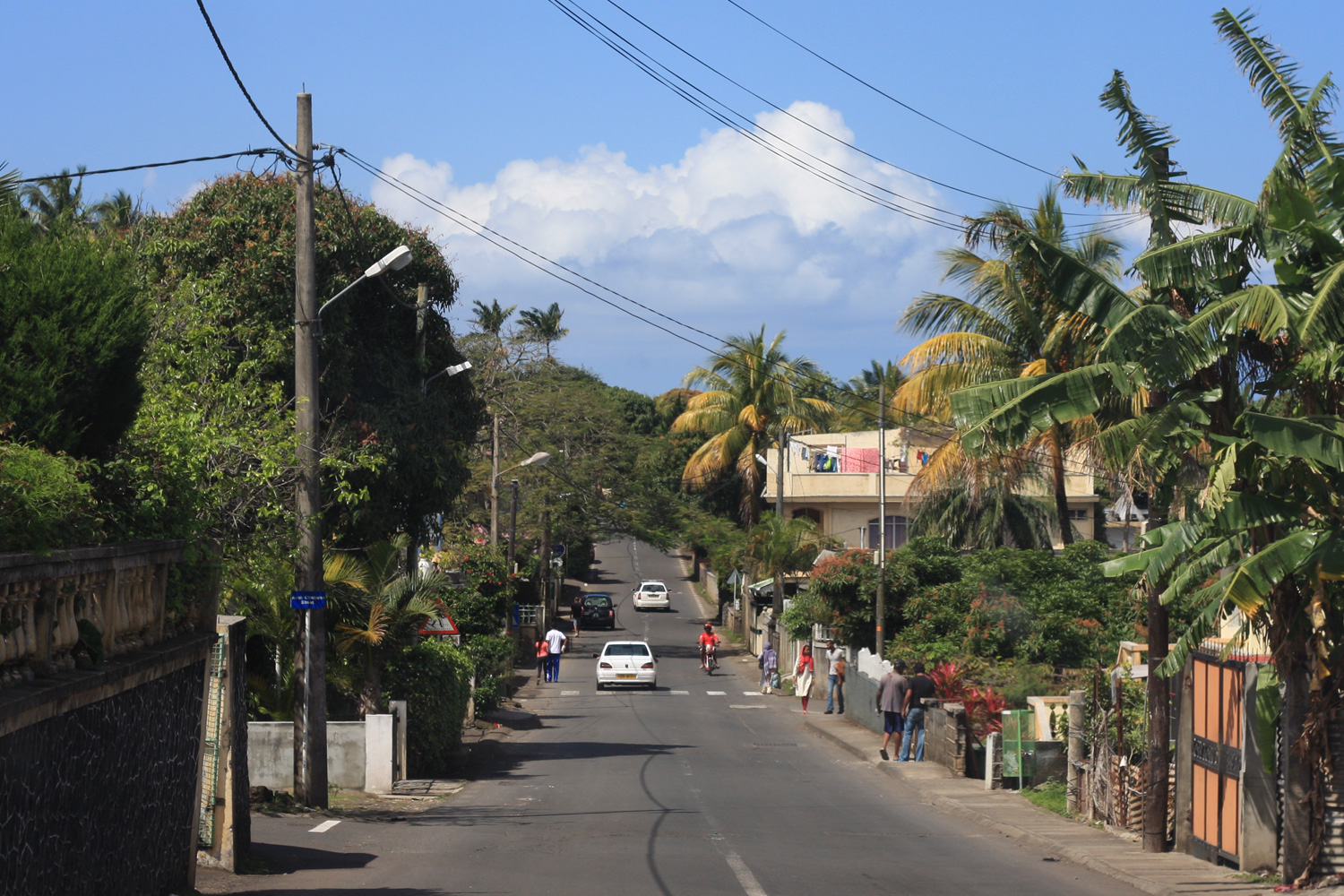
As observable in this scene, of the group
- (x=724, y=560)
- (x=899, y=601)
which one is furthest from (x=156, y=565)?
(x=724, y=560)

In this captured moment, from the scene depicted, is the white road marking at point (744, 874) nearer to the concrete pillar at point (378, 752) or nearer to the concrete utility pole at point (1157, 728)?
the concrete utility pole at point (1157, 728)

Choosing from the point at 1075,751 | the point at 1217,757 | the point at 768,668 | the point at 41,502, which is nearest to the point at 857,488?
the point at 768,668

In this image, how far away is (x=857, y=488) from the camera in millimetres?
52188

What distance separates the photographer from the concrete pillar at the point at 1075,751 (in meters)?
16.0

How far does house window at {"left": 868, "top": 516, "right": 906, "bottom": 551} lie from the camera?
52.9 metres

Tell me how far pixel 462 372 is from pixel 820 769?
9712 mm

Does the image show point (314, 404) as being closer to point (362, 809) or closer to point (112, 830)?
point (362, 809)

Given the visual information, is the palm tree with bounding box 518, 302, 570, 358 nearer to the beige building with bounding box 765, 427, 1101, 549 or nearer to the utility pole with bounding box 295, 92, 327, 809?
the beige building with bounding box 765, 427, 1101, 549

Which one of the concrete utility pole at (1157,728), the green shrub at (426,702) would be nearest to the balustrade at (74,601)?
the concrete utility pole at (1157,728)

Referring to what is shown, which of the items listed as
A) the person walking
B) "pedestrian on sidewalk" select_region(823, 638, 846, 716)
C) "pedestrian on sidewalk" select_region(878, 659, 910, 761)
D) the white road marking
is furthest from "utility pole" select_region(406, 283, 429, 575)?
the person walking

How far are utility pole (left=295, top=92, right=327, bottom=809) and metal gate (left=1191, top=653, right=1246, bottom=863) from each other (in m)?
10.3

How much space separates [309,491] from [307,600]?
1408 millimetres

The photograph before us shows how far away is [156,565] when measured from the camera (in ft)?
31.9

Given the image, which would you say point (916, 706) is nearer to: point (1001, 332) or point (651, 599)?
point (1001, 332)
